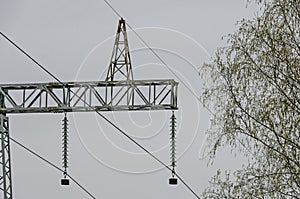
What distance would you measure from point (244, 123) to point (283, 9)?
6.48ft

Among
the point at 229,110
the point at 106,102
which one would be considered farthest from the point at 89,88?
the point at 229,110

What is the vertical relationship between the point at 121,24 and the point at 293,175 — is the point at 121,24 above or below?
above

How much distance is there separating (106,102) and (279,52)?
8429 mm

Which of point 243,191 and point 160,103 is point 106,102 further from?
point 243,191

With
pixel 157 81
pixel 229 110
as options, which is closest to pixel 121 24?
pixel 157 81

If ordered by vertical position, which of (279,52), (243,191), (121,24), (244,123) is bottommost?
(243,191)

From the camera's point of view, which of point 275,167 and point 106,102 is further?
point 106,102

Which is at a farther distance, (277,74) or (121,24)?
(121,24)

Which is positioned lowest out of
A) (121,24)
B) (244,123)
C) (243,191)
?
(243,191)

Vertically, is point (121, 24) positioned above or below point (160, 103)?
above

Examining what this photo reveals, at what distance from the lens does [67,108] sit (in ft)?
86.3

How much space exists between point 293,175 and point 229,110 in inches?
64.0

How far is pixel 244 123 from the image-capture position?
59.3ft

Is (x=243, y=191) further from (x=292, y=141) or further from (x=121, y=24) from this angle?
(x=121, y=24)
